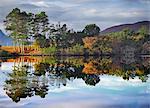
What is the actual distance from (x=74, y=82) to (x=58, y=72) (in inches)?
20.1

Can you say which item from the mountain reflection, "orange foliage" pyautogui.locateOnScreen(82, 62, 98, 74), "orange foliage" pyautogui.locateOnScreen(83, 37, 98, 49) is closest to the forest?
"orange foliage" pyautogui.locateOnScreen(83, 37, 98, 49)

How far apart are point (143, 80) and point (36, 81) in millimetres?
1242

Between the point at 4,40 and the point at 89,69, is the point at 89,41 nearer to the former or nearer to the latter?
the point at 89,69

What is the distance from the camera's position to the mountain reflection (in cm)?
382

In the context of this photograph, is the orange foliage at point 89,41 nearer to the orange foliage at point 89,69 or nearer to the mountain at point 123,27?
the mountain at point 123,27

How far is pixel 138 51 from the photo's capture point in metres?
5.53

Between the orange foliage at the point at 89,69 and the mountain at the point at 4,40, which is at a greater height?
the mountain at the point at 4,40

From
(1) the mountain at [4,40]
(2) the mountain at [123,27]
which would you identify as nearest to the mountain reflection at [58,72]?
(1) the mountain at [4,40]

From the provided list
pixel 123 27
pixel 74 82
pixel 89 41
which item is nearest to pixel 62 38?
pixel 89 41

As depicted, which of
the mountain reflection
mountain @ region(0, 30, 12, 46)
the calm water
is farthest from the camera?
mountain @ region(0, 30, 12, 46)

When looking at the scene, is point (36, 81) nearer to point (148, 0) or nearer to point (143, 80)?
point (143, 80)

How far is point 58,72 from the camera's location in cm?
473

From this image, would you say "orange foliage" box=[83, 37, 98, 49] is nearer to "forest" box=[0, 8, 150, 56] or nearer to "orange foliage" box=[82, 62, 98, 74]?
"forest" box=[0, 8, 150, 56]

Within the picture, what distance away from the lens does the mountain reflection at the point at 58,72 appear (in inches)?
151
